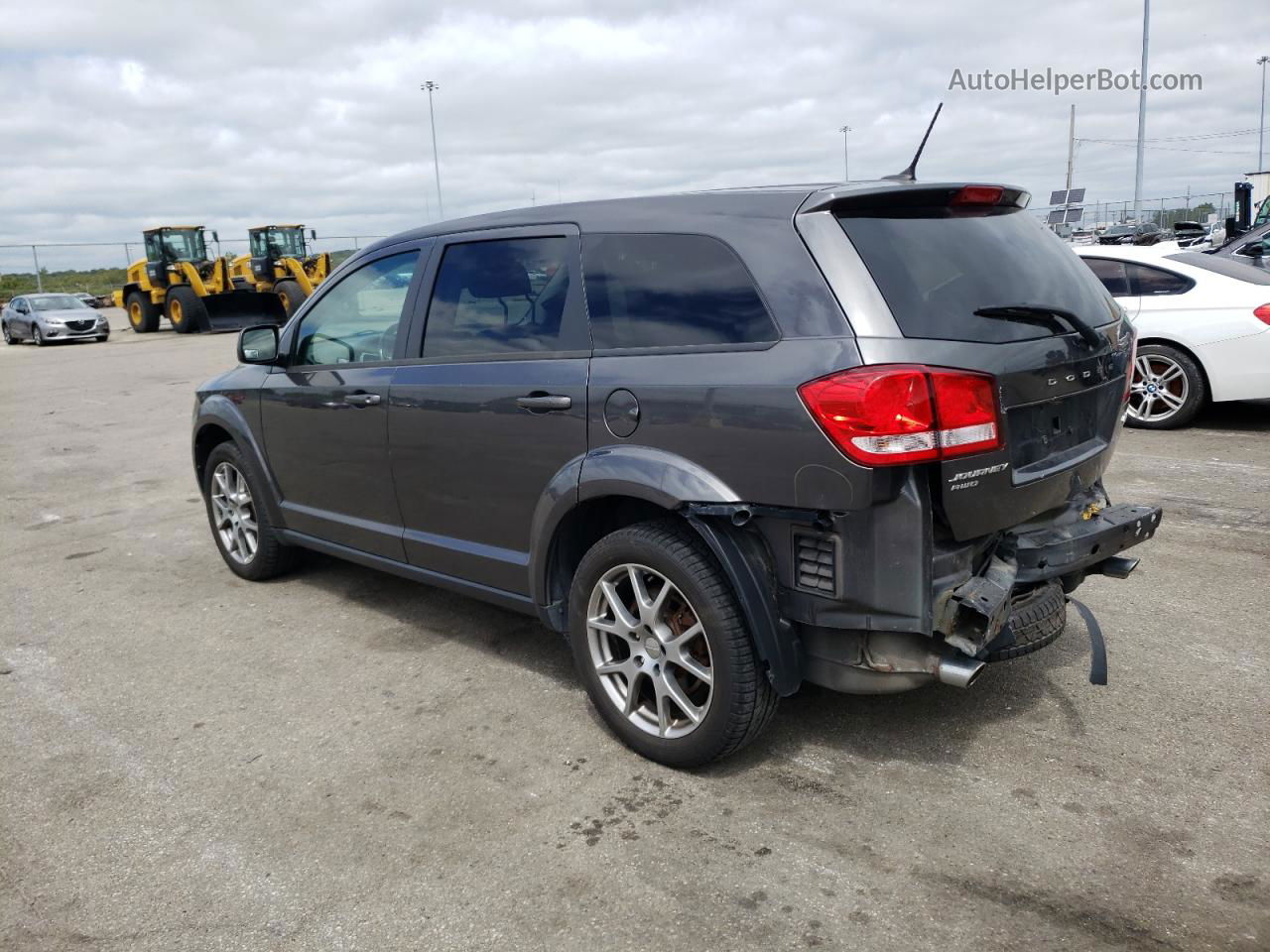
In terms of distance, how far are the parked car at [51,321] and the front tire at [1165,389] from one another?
26360 millimetres

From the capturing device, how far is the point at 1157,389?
28.0 feet

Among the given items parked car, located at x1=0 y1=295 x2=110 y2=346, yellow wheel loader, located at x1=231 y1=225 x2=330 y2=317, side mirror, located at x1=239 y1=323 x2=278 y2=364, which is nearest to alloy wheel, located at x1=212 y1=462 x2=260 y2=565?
side mirror, located at x1=239 y1=323 x2=278 y2=364

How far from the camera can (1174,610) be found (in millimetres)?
4543

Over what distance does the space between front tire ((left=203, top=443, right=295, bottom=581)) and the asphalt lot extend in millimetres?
340

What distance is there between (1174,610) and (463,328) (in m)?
3.25

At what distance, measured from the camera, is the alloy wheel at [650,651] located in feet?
10.8

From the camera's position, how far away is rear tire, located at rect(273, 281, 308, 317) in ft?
85.7

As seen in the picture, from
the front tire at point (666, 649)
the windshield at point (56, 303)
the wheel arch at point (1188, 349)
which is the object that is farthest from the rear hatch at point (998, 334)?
the windshield at point (56, 303)

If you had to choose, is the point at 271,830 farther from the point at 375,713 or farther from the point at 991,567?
the point at 991,567

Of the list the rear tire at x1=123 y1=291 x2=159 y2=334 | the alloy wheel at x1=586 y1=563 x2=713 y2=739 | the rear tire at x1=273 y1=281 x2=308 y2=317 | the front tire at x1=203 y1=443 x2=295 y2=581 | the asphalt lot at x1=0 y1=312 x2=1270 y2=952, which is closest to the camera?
the asphalt lot at x1=0 y1=312 x2=1270 y2=952

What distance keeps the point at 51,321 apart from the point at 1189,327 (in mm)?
27211

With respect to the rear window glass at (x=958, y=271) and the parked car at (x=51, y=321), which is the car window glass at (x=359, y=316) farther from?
the parked car at (x=51, y=321)

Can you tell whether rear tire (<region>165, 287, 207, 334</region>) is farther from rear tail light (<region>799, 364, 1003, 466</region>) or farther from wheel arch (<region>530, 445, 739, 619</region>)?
rear tail light (<region>799, 364, 1003, 466</region>)

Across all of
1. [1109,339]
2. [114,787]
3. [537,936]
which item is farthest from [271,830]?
[1109,339]
